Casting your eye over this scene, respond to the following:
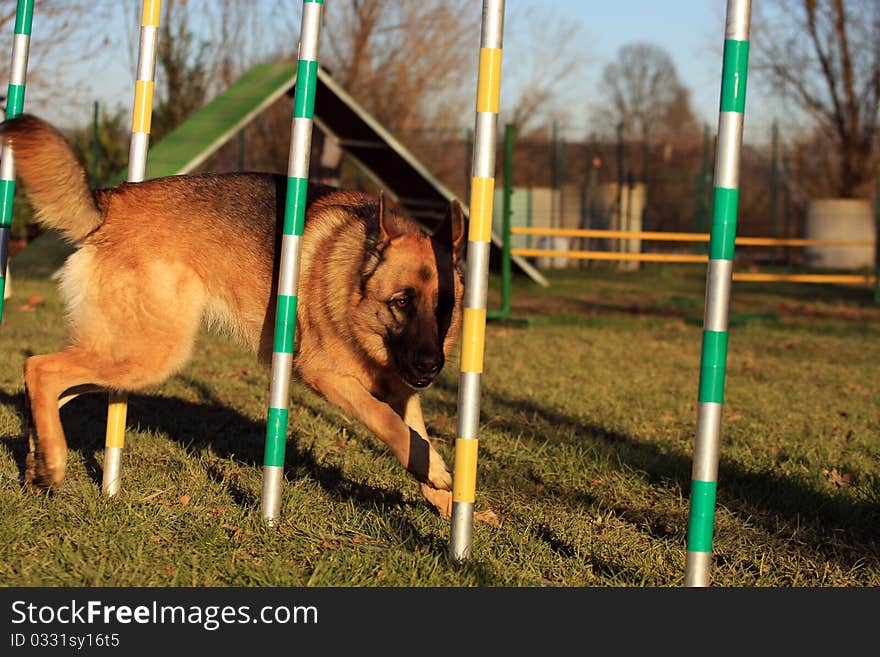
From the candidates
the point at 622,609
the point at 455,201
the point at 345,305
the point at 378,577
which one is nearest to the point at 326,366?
the point at 345,305

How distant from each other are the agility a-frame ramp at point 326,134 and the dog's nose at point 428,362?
6215 mm

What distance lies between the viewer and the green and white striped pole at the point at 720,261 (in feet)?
9.43

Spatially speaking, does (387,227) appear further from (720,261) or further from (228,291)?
(720,261)

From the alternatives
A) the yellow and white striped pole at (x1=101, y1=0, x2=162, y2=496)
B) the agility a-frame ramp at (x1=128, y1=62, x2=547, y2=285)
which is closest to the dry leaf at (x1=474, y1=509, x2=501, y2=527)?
the yellow and white striped pole at (x1=101, y1=0, x2=162, y2=496)

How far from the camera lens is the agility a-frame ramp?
35.4 ft

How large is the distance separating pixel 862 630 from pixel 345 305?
237 cm

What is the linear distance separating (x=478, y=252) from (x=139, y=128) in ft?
6.43

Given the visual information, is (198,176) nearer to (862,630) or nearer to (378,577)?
(378,577)

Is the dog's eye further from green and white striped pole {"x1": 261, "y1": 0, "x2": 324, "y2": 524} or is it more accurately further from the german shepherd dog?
green and white striped pole {"x1": 261, "y1": 0, "x2": 324, "y2": 524}

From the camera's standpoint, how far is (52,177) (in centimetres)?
383

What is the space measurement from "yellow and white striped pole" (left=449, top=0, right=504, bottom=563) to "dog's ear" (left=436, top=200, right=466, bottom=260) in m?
0.61

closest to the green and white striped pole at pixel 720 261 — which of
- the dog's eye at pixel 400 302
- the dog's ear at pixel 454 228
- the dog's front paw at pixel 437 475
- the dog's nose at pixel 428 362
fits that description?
the dog's front paw at pixel 437 475
